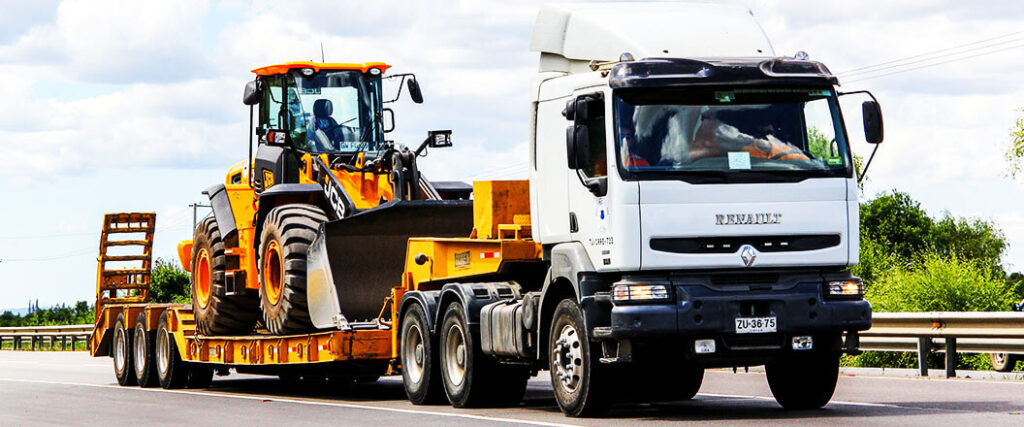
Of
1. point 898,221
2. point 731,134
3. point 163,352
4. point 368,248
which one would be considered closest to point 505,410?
point 368,248

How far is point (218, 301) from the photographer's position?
19594 millimetres

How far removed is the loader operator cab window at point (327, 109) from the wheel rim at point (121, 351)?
17.9 ft

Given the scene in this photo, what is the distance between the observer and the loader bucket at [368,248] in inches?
658

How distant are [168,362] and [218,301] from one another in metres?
2.27

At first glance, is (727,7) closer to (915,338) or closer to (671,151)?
(671,151)

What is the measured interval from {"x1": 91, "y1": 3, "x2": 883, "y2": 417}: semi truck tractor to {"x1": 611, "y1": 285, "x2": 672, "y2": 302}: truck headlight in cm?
1

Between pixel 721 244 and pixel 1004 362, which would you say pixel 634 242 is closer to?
pixel 721 244

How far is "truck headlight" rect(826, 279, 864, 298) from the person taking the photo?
12086 mm

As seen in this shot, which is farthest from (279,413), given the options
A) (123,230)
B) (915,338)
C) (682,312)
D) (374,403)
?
(123,230)

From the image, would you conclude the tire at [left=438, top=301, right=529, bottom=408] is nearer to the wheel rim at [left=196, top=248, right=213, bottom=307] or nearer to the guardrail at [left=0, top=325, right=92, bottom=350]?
the wheel rim at [left=196, top=248, right=213, bottom=307]

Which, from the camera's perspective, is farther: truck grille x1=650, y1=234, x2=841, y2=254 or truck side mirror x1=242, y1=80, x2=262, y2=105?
truck side mirror x1=242, y1=80, x2=262, y2=105

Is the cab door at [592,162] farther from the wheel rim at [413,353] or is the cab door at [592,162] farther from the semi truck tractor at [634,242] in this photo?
the wheel rim at [413,353]

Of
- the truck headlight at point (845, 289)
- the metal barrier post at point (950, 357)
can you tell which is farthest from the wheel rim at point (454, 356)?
the metal barrier post at point (950, 357)

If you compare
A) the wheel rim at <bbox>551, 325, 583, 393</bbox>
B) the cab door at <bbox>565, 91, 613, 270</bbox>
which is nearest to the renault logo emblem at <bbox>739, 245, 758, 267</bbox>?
the cab door at <bbox>565, 91, 613, 270</bbox>
